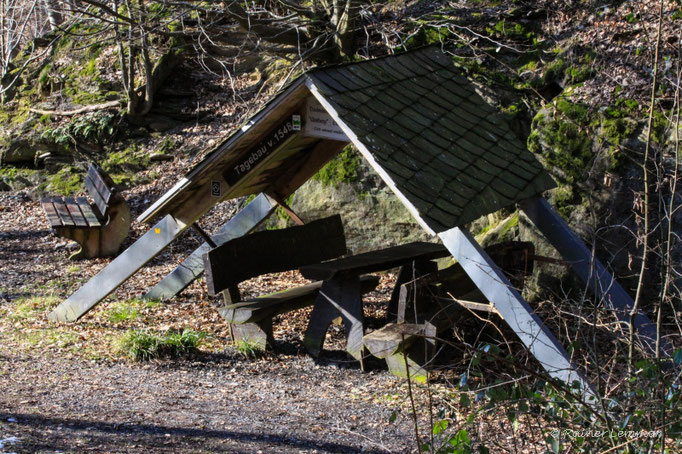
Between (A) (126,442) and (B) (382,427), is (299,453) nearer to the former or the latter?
(B) (382,427)

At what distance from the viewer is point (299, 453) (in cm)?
468

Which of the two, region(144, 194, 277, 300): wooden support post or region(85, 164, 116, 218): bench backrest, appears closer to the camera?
region(144, 194, 277, 300): wooden support post

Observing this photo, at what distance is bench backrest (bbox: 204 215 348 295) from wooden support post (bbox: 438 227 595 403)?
2.35 m

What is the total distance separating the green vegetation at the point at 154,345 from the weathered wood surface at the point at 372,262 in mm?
1314

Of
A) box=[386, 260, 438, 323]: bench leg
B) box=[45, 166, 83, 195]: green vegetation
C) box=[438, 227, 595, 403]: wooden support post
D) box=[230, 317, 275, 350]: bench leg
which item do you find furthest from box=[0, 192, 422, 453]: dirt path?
box=[45, 166, 83, 195]: green vegetation

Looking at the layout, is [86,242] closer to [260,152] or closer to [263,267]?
[263,267]

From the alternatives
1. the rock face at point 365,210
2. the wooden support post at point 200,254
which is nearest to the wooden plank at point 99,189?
the wooden support post at point 200,254

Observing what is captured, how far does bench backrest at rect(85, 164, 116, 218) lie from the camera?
33.9 feet

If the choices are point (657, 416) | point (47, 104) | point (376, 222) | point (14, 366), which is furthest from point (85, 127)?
point (657, 416)

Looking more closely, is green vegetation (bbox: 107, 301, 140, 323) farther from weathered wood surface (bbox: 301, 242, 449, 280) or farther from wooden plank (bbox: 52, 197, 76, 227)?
weathered wood surface (bbox: 301, 242, 449, 280)

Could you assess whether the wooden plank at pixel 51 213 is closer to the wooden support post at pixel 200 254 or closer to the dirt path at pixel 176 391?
the dirt path at pixel 176 391

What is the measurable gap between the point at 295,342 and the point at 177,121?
751cm

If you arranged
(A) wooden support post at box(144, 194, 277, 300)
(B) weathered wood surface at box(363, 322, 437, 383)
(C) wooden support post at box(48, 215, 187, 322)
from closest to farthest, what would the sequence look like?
(B) weathered wood surface at box(363, 322, 437, 383) < (C) wooden support post at box(48, 215, 187, 322) < (A) wooden support post at box(144, 194, 277, 300)

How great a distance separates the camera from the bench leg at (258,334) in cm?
691
